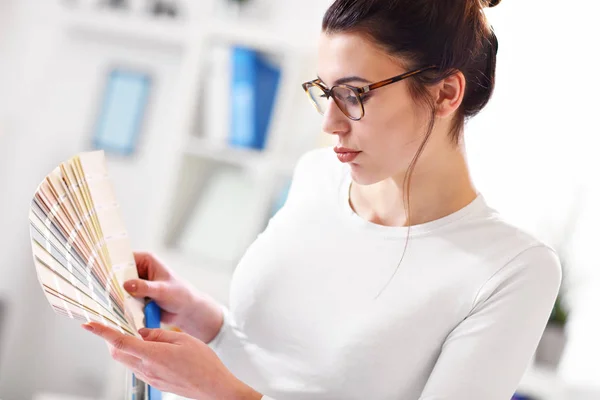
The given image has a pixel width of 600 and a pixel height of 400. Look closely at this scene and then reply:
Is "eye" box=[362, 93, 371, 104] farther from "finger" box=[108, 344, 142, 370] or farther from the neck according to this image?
"finger" box=[108, 344, 142, 370]

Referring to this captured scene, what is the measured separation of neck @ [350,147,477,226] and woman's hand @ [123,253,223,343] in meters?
0.36

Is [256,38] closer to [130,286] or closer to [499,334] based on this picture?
[130,286]

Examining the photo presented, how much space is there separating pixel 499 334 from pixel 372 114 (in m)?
0.37

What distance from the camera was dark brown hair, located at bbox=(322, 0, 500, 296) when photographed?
3.25 feet

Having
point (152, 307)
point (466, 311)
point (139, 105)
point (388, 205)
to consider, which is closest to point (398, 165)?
point (388, 205)

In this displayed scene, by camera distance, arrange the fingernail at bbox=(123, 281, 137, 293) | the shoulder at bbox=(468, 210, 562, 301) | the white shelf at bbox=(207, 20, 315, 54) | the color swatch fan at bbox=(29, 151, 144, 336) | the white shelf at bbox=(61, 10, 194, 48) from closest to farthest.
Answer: the color swatch fan at bbox=(29, 151, 144, 336) → the shoulder at bbox=(468, 210, 562, 301) → the fingernail at bbox=(123, 281, 137, 293) → the white shelf at bbox=(207, 20, 315, 54) → the white shelf at bbox=(61, 10, 194, 48)

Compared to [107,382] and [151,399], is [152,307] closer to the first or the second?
[151,399]

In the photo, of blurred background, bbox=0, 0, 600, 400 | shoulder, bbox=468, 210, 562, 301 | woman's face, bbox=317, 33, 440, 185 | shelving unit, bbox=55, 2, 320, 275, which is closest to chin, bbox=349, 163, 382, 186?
woman's face, bbox=317, 33, 440, 185

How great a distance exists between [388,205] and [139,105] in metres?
1.79

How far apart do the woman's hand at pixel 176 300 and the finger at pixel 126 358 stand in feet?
0.66

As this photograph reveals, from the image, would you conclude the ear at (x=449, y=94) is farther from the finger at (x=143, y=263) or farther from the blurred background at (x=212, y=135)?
the blurred background at (x=212, y=135)

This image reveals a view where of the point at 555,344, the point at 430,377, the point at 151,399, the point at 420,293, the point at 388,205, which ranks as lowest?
the point at 555,344

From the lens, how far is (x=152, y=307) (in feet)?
3.79

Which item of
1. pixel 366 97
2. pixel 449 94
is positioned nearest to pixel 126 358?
pixel 366 97
